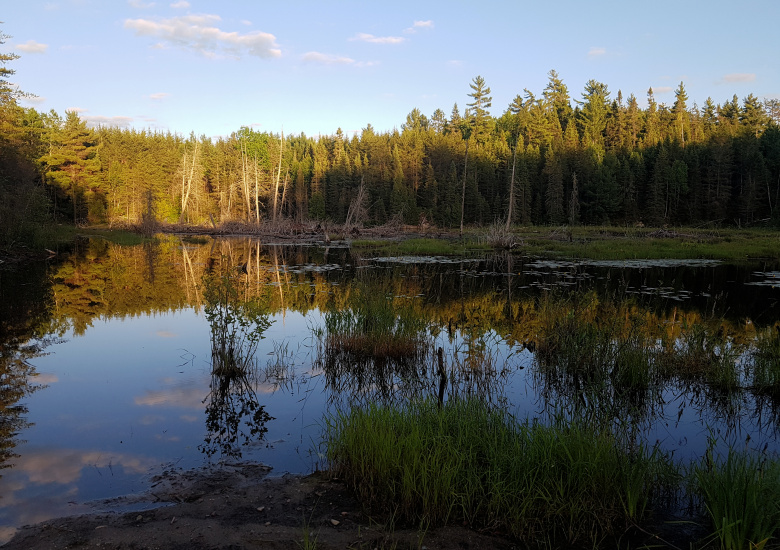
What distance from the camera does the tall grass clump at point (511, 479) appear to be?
12.8 feet

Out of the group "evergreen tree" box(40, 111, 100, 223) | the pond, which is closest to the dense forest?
"evergreen tree" box(40, 111, 100, 223)

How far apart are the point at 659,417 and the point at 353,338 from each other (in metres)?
5.03

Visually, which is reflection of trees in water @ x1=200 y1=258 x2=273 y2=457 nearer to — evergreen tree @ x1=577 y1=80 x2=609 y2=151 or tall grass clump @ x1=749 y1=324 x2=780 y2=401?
tall grass clump @ x1=749 y1=324 x2=780 y2=401

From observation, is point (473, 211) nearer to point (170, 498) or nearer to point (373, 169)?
point (373, 169)

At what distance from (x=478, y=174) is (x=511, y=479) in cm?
6617

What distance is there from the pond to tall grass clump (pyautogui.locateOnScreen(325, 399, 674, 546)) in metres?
1.04

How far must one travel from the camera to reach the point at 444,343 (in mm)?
10031

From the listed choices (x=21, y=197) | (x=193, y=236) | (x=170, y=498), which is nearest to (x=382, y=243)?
(x=21, y=197)

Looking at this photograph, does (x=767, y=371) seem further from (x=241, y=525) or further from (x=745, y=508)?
(x=241, y=525)

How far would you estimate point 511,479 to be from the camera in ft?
13.7

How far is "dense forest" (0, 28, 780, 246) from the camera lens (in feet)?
189

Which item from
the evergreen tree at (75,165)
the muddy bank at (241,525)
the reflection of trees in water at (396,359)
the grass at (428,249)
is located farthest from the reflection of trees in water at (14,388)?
the evergreen tree at (75,165)

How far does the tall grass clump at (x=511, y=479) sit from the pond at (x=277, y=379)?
1042 millimetres

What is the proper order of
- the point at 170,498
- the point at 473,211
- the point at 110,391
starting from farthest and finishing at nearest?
the point at 473,211
the point at 110,391
the point at 170,498
